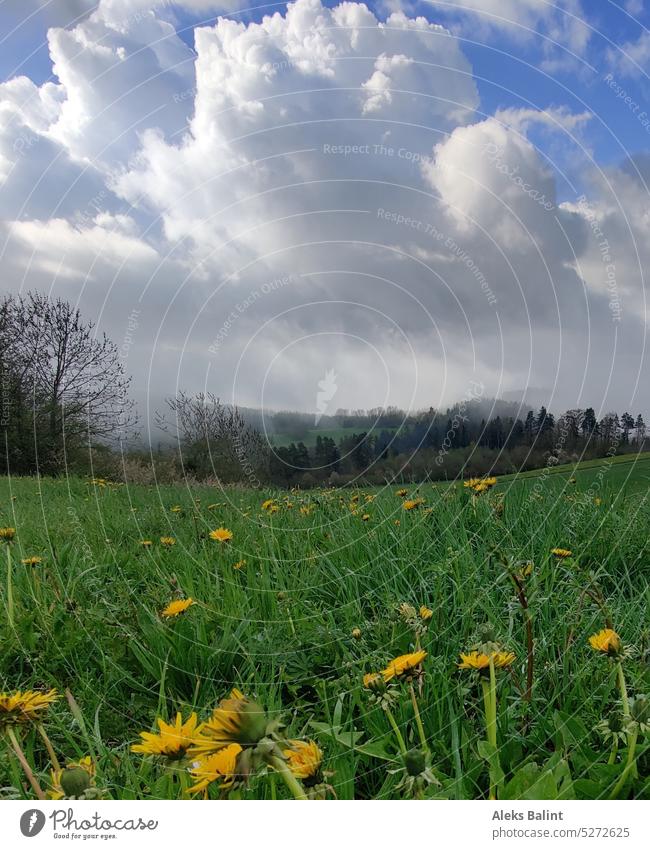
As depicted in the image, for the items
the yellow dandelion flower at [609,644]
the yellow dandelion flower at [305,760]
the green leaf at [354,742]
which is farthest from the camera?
the green leaf at [354,742]

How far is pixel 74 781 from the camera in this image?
4.45 feet

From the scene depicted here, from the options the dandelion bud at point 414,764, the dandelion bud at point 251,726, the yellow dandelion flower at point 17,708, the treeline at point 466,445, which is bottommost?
the dandelion bud at point 414,764

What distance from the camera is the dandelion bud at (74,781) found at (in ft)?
4.43

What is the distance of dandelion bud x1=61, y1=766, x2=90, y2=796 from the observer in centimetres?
135

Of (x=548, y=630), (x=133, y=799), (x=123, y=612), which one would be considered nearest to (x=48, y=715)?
(x=133, y=799)

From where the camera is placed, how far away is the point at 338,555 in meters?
3.47

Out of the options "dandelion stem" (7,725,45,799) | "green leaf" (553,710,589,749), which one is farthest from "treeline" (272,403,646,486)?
"dandelion stem" (7,725,45,799)

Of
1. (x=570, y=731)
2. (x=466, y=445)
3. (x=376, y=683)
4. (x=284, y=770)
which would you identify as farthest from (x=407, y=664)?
(x=466, y=445)

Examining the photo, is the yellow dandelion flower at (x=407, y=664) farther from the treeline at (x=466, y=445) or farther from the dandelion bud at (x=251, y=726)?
the treeline at (x=466, y=445)

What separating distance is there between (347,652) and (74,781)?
4.28ft

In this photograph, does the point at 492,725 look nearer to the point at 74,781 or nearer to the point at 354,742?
the point at 354,742

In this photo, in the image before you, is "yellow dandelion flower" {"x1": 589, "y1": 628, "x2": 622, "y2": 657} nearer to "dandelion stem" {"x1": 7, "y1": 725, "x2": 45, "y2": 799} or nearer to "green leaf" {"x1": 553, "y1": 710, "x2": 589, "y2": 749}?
"green leaf" {"x1": 553, "y1": 710, "x2": 589, "y2": 749}

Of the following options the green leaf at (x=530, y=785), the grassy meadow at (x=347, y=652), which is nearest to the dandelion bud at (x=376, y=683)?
the grassy meadow at (x=347, y=652)
